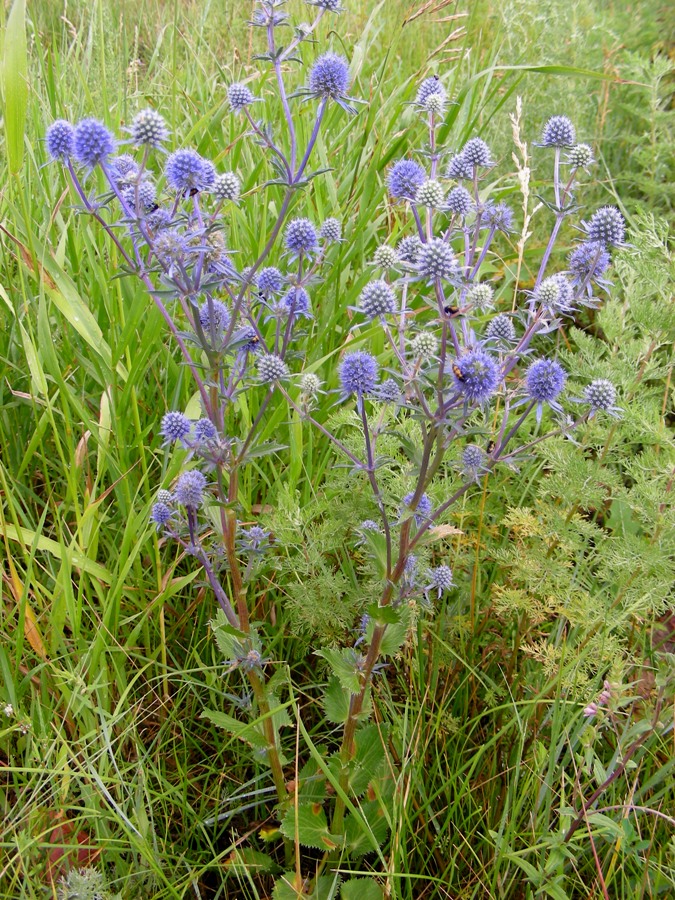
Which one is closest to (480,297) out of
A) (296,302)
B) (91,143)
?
(296,302)

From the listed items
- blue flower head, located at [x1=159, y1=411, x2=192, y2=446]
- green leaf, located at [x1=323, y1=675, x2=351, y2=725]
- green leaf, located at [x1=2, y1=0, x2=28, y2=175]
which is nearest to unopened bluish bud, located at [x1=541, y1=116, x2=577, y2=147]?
blue flower head, located at [x1=159, y1=411, x2=192, y2=446]

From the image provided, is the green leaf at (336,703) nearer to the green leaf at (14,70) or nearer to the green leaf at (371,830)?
the green leaf at (371,830)

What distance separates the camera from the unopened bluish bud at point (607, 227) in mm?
1754

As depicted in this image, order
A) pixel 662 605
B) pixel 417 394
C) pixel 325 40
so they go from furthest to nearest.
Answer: pixel 325 40 → pixel 662 605 → pixel 417 394

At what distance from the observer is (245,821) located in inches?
88.3

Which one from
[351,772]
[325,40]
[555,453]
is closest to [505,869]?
[351,772]

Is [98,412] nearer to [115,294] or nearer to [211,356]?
[115,294]

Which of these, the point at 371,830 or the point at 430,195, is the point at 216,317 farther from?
the point at 371,830

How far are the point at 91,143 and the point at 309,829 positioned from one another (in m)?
1.82

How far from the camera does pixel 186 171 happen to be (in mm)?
1702

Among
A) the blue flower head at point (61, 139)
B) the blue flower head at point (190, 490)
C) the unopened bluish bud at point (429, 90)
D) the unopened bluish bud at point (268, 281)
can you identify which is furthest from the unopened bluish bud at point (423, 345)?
the blue flower head at point (61, 139)

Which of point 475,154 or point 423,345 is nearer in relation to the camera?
point 423,345

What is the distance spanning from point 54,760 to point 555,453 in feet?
5.93

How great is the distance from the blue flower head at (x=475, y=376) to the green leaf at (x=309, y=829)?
124 centimetres
